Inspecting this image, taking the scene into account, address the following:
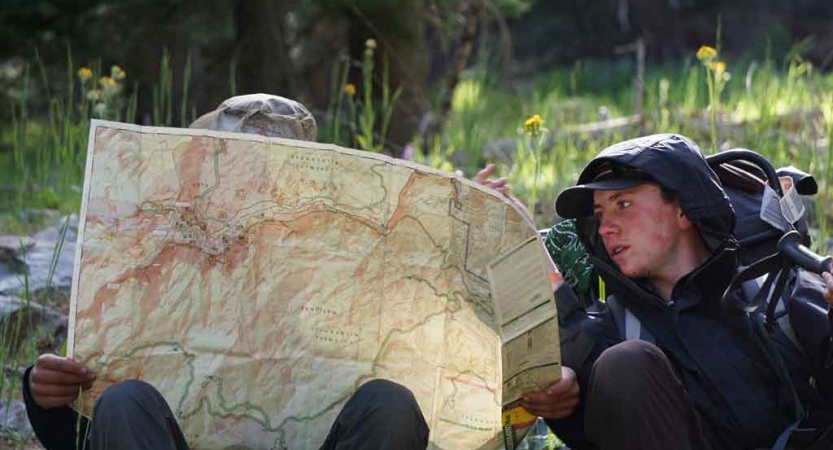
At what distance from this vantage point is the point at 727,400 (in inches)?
113

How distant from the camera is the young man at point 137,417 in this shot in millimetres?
2639

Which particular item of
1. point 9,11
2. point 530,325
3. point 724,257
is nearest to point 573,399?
point 530,325

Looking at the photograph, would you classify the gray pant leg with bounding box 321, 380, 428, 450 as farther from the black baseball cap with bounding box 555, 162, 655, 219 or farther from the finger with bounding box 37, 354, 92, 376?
the black baseball cap with bounding box 555, 162, 655, 219

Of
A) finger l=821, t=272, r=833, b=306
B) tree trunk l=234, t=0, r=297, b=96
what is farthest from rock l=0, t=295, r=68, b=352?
tree trunk l=234, t=0, r=297, b=96

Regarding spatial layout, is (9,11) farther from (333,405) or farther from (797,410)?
(797,410)

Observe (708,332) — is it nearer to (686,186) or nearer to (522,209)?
(686,186)

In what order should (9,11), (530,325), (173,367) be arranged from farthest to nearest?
1. (9,11)
2. (173,367)
3. (530,325)

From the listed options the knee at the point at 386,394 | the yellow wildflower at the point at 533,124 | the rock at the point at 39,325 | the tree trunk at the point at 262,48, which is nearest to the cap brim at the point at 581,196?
the yellow wildflower at the point at 533,124

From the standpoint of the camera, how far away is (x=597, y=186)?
3.03 metres

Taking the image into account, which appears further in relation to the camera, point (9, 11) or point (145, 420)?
point (9, 11)

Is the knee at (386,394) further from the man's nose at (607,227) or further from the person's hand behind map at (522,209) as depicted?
the man's nose at (607,227)

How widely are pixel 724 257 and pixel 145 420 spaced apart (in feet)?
4.62

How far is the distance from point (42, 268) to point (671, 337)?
2.57m

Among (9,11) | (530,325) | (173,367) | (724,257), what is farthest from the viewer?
(9,11)
